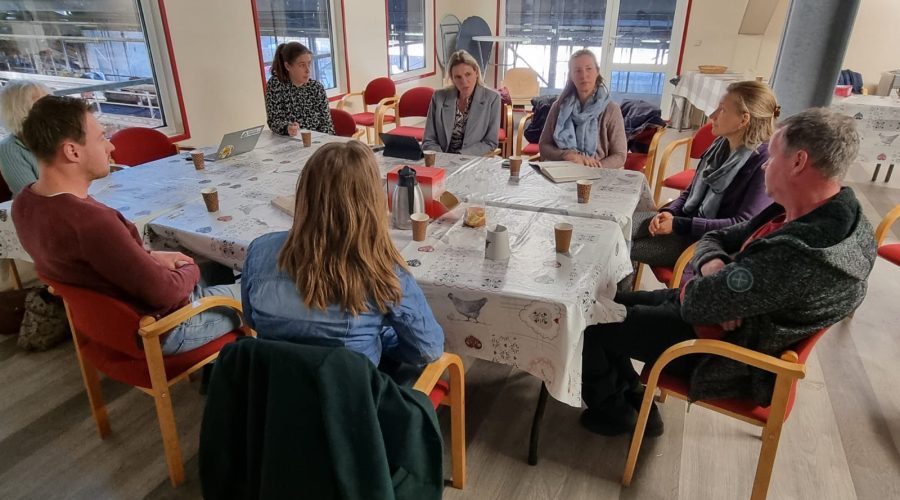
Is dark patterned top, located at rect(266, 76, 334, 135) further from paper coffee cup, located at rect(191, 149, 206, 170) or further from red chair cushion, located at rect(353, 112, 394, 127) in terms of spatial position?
red chair cushion, located at rect(353, 112, 394, 127)

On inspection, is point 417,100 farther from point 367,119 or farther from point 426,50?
point 426,50

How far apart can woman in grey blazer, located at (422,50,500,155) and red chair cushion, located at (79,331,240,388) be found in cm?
201

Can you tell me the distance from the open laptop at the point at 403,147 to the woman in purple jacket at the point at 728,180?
44.6 inches

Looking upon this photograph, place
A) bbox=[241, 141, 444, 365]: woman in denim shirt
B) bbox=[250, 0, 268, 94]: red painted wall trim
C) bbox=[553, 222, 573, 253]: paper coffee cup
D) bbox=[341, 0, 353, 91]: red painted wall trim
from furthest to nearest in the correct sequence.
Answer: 1. bbox=[341, 0, 353, 91]: red painted wall trim
2. bbox=[250, 0, 268, 94]: red painted wall trim
3. bbox=[553, 222, 573, 253]: paper coffee cup
4. bbox=[241, 141, 444, 365]: woman in denim shirt

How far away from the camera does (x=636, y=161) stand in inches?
135

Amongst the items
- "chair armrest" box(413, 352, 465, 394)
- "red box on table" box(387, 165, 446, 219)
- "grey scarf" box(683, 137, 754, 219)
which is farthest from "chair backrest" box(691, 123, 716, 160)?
"chair armrest" box(413, 352, 465, 394)

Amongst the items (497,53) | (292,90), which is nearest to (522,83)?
(497,53)

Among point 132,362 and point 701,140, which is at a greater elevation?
point 701,140

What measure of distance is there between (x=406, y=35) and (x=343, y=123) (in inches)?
124

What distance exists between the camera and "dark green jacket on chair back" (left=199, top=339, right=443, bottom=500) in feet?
3.29

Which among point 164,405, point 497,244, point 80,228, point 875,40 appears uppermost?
point 875,40

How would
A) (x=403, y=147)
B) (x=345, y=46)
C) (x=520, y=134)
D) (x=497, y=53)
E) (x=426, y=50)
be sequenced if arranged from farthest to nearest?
1. (x=497, y=53)
2. (x=426, y=50)
3. (x=345, y=46)
4. (x=520, y=134)
5. (x=403, y=147)

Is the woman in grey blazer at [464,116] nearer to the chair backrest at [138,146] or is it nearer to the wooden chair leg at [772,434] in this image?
the chair backrest at [138,146]

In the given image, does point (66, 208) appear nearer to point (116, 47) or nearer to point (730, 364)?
point (730, 364)
